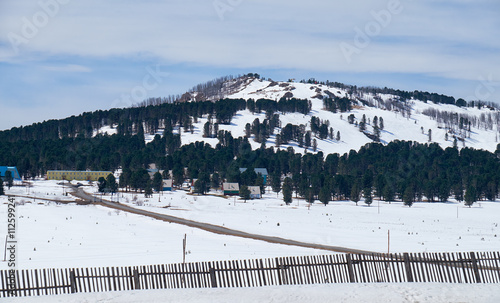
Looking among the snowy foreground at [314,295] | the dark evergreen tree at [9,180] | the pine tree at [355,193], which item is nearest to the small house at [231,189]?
the pine tree at [355,193]

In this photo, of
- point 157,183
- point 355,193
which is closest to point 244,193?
point 157,183

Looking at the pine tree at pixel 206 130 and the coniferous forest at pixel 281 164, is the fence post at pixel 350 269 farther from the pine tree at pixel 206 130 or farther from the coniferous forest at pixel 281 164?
the pine tree at pixel 206 130

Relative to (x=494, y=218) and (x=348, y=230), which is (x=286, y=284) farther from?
(x=494, y=218)

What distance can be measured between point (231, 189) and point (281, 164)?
128 ft

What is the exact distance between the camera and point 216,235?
49.7 meters

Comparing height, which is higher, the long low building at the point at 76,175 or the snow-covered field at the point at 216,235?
the long low building at the point at 76,175

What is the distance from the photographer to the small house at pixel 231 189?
384 feet

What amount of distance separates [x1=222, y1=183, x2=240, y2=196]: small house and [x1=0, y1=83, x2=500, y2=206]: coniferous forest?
432 cm

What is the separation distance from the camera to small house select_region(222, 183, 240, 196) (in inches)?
4606

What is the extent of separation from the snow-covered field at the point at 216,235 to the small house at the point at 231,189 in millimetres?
24692

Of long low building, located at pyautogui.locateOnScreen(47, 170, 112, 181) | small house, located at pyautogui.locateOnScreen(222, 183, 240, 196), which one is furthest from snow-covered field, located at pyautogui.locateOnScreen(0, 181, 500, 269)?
long low building, located at pyautogui.locateOnScreen(47, 170, 112, 181)

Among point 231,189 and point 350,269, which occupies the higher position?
point 350,269

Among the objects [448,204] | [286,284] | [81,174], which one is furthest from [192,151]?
[286,284]

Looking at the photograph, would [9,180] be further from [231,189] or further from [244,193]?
[244,193]
